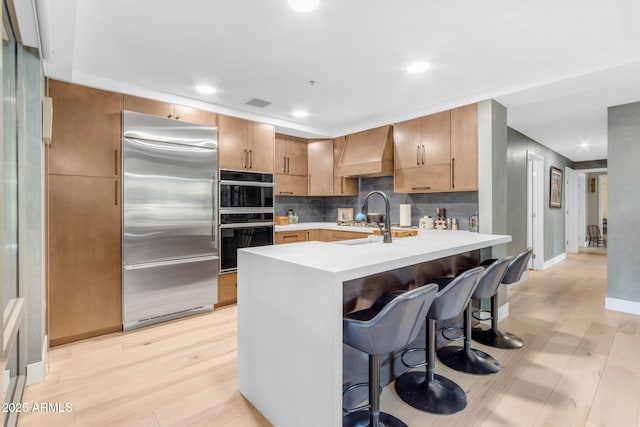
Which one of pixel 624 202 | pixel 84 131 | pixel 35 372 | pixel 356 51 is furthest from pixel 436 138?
pixel 35 372

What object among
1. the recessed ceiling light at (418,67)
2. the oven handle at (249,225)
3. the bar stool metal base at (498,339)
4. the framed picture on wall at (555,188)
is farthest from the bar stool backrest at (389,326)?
the framed picture on wall at (555,188)

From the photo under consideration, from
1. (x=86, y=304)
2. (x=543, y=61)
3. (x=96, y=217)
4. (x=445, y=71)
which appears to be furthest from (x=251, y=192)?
(x=543, y=61)

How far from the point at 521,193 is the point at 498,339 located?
2959mm

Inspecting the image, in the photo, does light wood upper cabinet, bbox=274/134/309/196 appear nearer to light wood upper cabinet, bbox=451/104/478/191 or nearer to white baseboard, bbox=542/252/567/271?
light wood upper cabinet, bbox=451/104/478/191

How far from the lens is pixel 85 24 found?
213cm

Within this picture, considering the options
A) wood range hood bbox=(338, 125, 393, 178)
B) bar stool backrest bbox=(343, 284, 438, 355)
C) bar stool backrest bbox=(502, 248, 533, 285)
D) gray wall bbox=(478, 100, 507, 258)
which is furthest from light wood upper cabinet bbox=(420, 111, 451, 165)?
bar stool backrest bbox=(343, 284, 438, 355)

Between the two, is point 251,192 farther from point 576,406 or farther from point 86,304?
point 576,406

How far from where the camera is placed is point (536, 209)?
5531 millimetres

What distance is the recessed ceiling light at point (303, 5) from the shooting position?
1.87 metres

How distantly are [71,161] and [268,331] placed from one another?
7.91ft

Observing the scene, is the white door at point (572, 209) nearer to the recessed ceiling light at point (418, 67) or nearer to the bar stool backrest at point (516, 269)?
the bar stool backrest at point (516, 269)

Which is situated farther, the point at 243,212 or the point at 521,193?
the point at 521,193

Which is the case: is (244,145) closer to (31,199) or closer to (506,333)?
(31,199)

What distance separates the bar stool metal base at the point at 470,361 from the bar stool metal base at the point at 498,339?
297 millimetres
